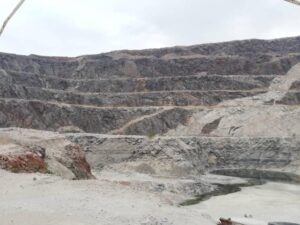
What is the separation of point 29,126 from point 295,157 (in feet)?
120

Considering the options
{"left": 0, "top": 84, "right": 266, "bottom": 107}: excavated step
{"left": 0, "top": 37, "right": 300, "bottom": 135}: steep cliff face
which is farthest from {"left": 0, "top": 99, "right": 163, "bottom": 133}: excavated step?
{"left": 0, "top": 84, "right": 266, "bottom": 107}: excavated step

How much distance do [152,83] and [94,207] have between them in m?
77.8

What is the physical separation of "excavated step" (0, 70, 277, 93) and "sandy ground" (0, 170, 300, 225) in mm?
65318

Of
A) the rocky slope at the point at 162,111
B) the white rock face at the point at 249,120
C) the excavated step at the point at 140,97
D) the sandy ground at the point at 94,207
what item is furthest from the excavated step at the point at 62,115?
the sandy ground at the point at 94,207

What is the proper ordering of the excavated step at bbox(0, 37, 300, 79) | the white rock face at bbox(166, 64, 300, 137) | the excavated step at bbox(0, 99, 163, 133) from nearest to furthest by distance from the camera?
the white rock face at bbox(166, 64, 300, 137), the excavated step at bbox(0, 99, 163, 133), the excavated step at bbox(0, 37, 300, 79)

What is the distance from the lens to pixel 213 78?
95.2 m

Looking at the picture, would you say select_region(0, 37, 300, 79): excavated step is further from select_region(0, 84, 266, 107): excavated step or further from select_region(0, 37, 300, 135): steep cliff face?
select_region(0, 84, 266, 107): excavated step

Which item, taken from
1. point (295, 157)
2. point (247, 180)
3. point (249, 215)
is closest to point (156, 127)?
point (295, 157)

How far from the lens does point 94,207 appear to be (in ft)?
60.5

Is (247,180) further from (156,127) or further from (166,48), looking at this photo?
(166,48)

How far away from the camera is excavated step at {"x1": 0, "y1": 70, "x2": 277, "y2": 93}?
309 feet

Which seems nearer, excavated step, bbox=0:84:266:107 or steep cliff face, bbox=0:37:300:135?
steep cliff face, bbox=0:37:300:135

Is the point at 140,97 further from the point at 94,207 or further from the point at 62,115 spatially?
the point at 94,207

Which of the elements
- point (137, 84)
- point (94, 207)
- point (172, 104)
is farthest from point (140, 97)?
point (94, 207)
